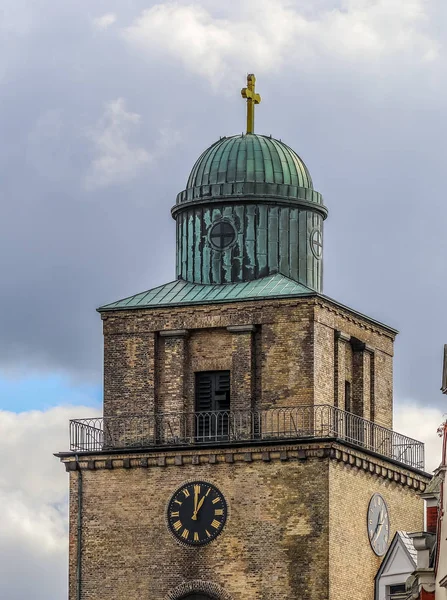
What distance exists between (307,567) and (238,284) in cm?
863

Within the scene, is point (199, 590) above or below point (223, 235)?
below

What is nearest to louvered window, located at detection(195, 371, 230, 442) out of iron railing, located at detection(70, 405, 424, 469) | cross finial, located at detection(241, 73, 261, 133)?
iron railing, located at detection(70, 405, 424, 469)

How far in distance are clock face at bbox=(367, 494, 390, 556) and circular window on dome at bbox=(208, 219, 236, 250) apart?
319 inches

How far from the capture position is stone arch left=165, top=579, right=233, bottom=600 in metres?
66.6

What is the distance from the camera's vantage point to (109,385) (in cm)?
6969

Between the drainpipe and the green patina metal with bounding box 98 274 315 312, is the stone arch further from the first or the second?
the green patina metal with bounding box 98 274 315 312

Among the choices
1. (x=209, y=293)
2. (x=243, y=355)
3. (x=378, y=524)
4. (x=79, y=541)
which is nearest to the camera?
(x=243, y=355)

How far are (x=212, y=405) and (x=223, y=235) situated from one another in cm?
500

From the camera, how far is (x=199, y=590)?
219ft

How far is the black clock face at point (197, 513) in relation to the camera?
6700cm

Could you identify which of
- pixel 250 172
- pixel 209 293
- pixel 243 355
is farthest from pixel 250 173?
pixel 243 355

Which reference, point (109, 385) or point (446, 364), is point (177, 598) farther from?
point (446, 364)

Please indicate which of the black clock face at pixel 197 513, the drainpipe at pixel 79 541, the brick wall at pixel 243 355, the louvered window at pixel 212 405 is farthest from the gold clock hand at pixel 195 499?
the drainpipe at pixel 79 541

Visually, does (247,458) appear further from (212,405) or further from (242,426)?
(212,405)
